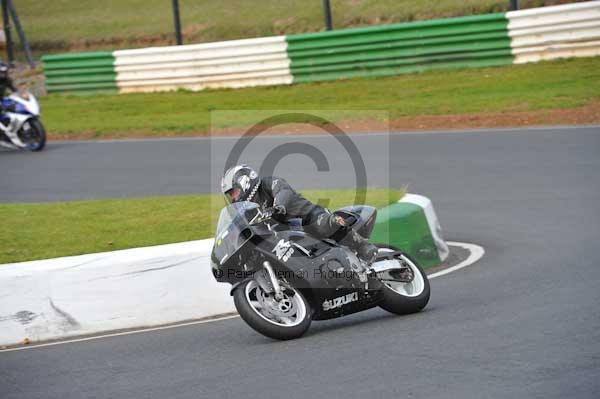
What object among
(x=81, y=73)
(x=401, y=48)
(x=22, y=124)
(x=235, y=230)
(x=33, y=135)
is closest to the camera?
(x=235, y=230)

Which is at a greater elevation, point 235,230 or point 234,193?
point 234,193

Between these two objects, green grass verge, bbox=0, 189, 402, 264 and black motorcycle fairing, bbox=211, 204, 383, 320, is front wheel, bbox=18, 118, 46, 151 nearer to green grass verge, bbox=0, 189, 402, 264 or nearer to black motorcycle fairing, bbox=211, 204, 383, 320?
green grass verge, bbox=0, 189, 402, 264

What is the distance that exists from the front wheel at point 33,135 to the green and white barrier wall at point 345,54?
553 cm

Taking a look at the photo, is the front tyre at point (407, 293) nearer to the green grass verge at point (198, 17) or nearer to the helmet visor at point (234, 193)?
the helmet visor at point (234, 193)

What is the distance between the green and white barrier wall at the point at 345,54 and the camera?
20.5 m

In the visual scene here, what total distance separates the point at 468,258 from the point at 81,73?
17.1m

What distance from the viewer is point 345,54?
73.7 ft

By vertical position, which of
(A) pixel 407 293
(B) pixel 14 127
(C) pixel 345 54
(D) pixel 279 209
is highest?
(C) pixel 345 54

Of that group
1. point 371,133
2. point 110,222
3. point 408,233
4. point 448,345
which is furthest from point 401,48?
point 448,345

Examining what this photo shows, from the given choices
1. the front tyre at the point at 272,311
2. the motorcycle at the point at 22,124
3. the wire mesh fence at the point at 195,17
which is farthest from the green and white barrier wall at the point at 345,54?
the front tyre at the point at 272,311

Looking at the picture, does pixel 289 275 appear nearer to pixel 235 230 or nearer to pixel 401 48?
pixel 235 230

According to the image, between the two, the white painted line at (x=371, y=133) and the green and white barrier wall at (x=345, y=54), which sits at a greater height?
the green and white barrier wall at (x=345, y=54)

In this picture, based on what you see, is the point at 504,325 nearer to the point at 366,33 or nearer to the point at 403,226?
the point at 403,226

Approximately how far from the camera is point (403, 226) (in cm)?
964
